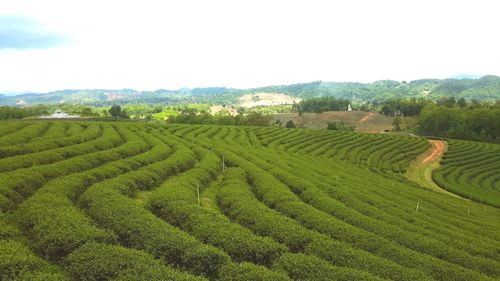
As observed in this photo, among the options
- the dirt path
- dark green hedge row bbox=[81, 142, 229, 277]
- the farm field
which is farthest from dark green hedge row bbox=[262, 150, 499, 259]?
the farm field

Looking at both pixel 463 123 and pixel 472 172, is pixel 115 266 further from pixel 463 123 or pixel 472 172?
pixel 463 123

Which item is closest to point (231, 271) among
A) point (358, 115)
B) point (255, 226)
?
point (255, 226)

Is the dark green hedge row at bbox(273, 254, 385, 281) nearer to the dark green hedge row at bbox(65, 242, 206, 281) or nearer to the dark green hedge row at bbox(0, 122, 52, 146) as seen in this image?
the dark green hedge row at bbox(65, 242, 206, 281)

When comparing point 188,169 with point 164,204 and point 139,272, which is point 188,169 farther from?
point 139,272

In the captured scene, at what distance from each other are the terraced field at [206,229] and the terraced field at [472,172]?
87.9ft

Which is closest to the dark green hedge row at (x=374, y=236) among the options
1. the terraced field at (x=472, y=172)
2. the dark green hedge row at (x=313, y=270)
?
the dark green hedge row at (x=313, y=270)

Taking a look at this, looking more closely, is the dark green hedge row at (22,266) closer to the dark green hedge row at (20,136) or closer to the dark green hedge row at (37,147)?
the dark green hedge row at (37,147)

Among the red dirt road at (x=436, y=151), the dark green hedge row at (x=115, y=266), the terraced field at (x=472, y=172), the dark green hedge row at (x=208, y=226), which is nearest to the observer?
the dark green hedge row at (x=115, y=266)

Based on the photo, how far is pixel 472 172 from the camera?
65125 millimetres

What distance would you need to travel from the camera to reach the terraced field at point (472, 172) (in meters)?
50.9

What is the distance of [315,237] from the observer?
17531 mm

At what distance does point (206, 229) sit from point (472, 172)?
63588mm

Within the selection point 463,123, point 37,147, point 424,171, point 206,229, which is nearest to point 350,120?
point 463,123

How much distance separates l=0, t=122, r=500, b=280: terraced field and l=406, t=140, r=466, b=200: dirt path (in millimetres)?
31509
